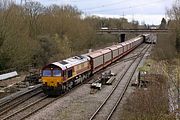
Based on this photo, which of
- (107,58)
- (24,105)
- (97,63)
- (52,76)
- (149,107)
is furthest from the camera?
(107,58)

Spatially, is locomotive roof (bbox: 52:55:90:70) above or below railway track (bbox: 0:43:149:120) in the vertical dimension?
above

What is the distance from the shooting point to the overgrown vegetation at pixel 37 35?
43309 millimetres

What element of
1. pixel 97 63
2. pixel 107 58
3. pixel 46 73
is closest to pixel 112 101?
pixel 46 73

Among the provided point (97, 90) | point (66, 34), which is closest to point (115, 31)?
point (66, 34)

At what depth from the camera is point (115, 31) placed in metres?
105

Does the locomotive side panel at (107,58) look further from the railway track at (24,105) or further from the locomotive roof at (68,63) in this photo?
the railway track at (24,105)

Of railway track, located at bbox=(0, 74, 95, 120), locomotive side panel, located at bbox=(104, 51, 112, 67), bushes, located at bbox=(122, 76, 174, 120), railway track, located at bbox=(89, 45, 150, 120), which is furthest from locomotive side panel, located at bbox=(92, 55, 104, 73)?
bushes, located at bbox=(122, 76, 174, 120)

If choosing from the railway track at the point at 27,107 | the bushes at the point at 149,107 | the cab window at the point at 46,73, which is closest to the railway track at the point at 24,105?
the railway track at the point at 27,107

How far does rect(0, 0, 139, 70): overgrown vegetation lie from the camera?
4331cm

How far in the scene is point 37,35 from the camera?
190ft

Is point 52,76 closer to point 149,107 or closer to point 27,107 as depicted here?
point 27,107

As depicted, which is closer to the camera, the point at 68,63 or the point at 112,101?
the point at 112,101

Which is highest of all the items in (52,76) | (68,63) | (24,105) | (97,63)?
(68,63)

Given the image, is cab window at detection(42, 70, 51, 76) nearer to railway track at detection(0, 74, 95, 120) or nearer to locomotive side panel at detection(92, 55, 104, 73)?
railway track at detection(0, 74, 95, 120)
